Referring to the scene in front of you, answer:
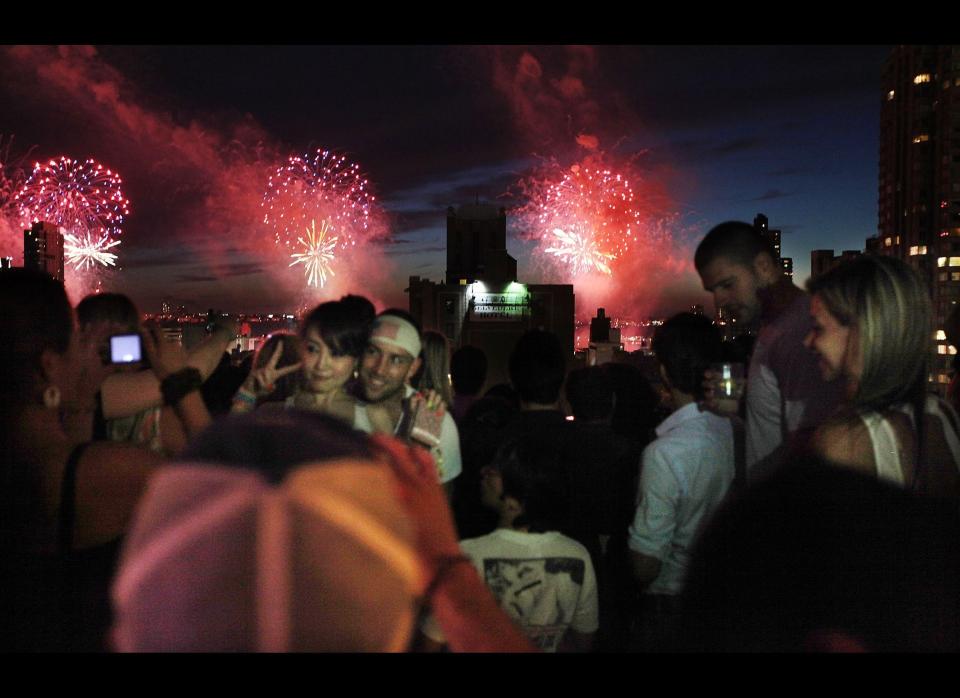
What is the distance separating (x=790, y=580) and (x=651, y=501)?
2.11 metres

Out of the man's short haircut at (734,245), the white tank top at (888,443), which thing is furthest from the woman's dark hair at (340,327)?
the white tank top at (888,443)

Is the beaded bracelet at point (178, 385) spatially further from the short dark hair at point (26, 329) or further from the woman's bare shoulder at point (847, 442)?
the woman's bare shoulder at point (847, 442)

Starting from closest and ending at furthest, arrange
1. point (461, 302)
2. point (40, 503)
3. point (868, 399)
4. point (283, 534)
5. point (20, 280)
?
1. point (283, 534)
2. point (40, 503)
3. point (20, 280)
4. point (868, 399)
5. point (461, 302)

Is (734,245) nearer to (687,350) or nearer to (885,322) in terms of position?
(687,350)

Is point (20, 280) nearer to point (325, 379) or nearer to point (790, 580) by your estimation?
point (325, 379)

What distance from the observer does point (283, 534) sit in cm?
77

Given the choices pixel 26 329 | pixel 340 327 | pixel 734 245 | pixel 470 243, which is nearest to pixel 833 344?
pixel 734 245

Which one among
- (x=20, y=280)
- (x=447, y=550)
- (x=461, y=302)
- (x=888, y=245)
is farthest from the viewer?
(x=888, y=245)

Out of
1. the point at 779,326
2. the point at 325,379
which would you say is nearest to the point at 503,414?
the point at 325,379

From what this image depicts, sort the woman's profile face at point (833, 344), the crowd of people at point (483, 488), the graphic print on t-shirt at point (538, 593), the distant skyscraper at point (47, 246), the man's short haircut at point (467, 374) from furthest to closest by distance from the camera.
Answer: the distant skyscraper at point (47, 246) → the man's short haircut at point (467, 374) → the graphic print on t-shirt at point (538, 593) → the woman's profile face at point (833, 344) → the crowd of people at point (483, 488)

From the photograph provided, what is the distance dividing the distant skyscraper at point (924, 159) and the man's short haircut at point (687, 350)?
2278 inches

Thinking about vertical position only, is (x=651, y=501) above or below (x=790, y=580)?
below

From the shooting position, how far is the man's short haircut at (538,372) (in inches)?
154

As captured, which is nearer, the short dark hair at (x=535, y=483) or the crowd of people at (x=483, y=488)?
the crowd of people at (x=483, y=488)
